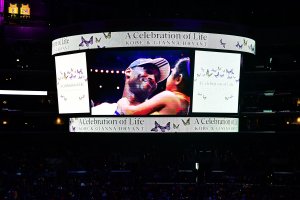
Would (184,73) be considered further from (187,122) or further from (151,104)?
(187,122)

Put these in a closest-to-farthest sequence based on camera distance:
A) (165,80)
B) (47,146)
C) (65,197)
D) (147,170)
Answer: (165,80) → (65,197) → (147,170) → (47,146)

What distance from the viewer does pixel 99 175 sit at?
73.6 ft

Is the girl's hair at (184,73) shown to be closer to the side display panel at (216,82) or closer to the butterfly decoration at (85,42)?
the side display panel at (216,82)

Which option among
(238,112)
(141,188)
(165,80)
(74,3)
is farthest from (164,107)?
(74,3)

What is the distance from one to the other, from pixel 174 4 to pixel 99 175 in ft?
24.6

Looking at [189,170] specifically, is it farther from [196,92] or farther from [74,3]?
[74,3]

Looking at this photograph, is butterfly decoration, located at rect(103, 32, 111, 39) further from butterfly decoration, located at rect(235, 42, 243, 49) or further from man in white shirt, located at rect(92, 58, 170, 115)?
butterfly decoration, located at rect(235, 42, 243, 49)

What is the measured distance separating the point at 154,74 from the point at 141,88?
0.61 metres

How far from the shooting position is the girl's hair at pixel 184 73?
18.1 metres

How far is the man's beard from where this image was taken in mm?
18016

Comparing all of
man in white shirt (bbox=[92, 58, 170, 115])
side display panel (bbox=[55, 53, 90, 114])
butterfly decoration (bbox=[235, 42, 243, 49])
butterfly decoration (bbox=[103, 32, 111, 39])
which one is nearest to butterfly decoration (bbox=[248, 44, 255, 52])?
butterfly decoration (bbox=[235, 42, 243, 49])

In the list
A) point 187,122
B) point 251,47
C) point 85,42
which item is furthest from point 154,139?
point 85,42

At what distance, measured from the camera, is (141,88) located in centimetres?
1808

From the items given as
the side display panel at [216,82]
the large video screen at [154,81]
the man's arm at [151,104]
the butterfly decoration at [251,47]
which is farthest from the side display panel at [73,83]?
the butterfly decoration at [251,47]
